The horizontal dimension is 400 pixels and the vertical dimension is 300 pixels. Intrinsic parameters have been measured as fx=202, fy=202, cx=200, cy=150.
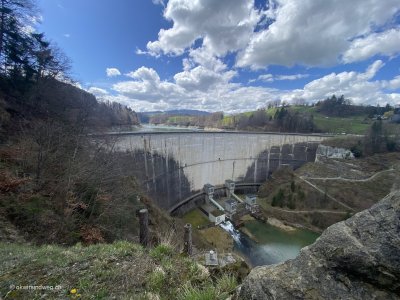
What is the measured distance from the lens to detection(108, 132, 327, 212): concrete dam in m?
25.3

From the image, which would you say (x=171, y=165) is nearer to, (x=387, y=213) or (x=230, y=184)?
(x=230, y=184)

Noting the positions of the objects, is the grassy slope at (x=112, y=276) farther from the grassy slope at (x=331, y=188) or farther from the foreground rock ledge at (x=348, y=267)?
the grassy slope at (x=331, y=188)

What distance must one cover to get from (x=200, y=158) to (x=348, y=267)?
1378 inches

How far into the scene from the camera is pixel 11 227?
22.5 ft

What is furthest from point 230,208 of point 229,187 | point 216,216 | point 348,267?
point 348,267

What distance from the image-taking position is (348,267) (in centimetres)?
223

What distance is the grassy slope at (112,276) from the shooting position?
3074 millimetres

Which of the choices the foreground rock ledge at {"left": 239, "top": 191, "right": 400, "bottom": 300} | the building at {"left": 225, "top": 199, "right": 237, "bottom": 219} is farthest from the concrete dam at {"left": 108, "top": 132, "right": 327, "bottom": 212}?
the foreground rock ledge at {"left": 239, "top": 191, "right": 400, "bottom": 300}

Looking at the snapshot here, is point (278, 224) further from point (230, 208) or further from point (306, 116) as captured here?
point (306, 116)

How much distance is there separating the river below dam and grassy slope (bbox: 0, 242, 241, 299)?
23.1 metres

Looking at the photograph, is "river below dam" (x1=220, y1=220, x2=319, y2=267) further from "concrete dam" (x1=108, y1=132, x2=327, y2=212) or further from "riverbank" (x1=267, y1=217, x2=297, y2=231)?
"concrete dam" (x1=108, y1=132, x2=327, y2=212)

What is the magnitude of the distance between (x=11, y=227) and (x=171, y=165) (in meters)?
23.8

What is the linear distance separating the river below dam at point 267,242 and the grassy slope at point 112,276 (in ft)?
75.6

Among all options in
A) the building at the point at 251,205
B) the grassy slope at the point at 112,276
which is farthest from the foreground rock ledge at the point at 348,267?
the building at the point at 251,205
